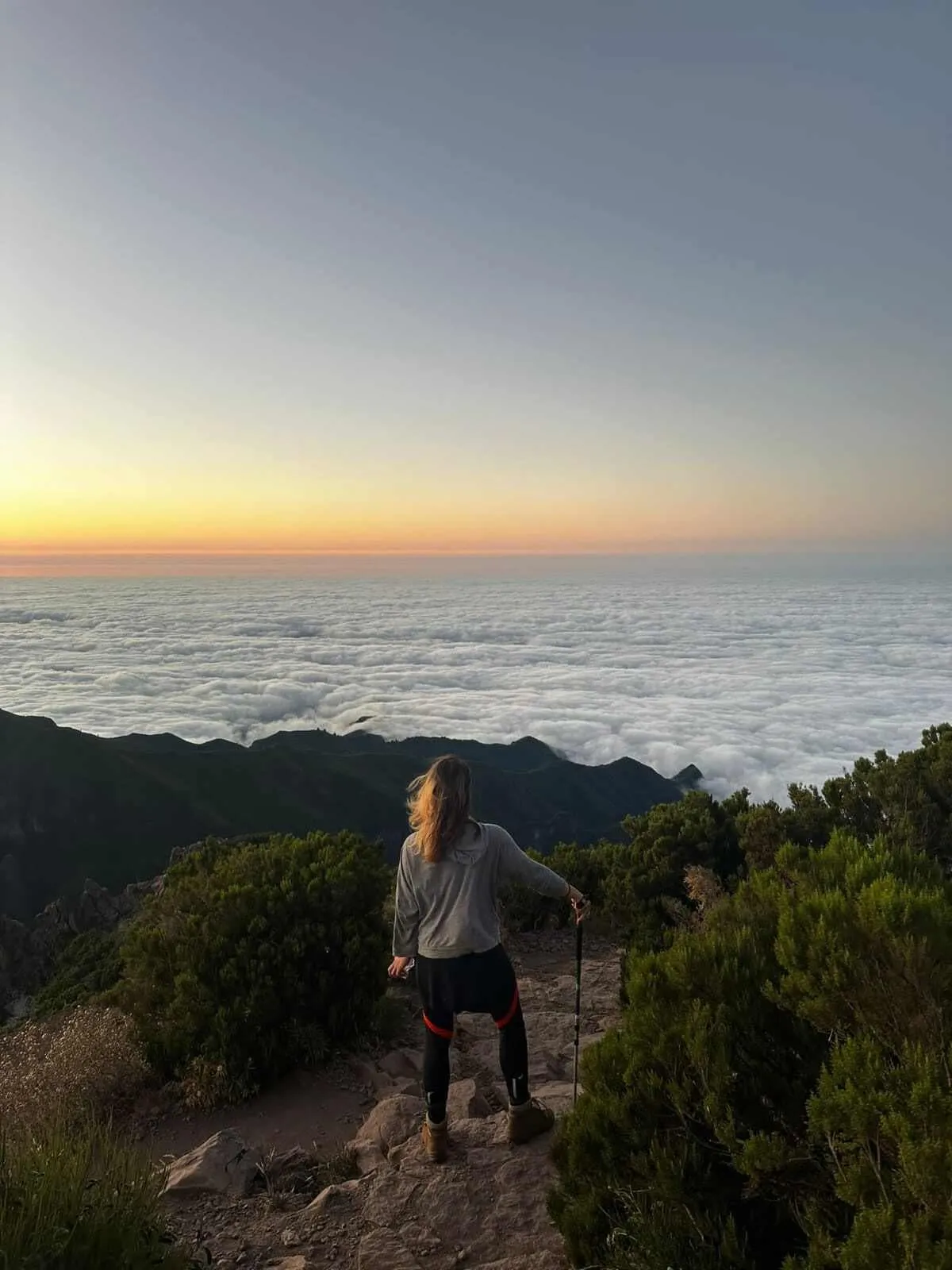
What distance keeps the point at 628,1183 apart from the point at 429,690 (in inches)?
3531

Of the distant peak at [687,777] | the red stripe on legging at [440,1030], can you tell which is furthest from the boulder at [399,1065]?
the distant peak at [687,777]

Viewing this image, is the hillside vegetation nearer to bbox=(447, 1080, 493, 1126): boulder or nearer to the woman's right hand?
the woman's right hand

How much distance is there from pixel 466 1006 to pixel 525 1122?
680 millimetres

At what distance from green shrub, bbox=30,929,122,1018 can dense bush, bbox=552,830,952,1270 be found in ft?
35.1

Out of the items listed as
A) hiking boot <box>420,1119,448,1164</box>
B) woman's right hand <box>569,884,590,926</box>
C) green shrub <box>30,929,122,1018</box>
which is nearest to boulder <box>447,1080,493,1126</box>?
hiking boot <box>420,1119,448,1164</box>

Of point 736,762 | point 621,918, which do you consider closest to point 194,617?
point 736,762

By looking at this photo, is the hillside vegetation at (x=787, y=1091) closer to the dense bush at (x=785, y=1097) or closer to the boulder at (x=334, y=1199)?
the dense bush at (x=785, y=1097)

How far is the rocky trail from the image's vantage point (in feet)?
10.0

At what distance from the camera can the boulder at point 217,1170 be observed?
3.71m

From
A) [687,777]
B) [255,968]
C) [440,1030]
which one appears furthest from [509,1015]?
[687,777]

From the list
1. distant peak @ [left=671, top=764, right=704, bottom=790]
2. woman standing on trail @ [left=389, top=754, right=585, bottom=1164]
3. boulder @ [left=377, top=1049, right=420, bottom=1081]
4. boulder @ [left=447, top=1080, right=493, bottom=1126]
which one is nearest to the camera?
woman standing on trail @ [left=389, top=754, right=585, bottom=1164]

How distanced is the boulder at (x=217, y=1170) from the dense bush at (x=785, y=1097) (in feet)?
5.85

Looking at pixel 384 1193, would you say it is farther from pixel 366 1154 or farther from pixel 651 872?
pixel 651 872

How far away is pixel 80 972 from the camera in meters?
22.0
